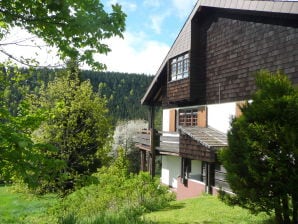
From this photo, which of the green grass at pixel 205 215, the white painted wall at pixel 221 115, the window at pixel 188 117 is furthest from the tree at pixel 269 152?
the window at pixel 188 117

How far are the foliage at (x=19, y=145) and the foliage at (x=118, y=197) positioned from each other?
239 inches

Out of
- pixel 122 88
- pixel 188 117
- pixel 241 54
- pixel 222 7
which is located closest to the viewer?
pixel 241 54

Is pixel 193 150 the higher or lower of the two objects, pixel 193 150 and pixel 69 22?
the lower

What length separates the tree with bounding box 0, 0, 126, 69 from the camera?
16.0 ft

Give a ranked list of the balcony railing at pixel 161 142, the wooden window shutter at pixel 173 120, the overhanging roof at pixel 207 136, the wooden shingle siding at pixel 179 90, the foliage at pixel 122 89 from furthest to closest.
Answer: the foliage at pixel 122 89
the wooden window shutter at pixel 173 120
the balcony railing at pixel 161 142
the wooden shingle siding at pixel 179 90
the overhanging roof at pixel 207 136

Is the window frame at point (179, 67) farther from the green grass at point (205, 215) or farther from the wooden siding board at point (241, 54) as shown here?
the green grass at point (205, 215)

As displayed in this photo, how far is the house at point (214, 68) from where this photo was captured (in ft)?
46.4

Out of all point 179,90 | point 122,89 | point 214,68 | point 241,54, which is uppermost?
point 122,89

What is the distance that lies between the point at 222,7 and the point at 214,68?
127 inches

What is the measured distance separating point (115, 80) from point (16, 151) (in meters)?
140

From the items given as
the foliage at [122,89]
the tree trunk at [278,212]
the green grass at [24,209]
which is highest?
the foliage at [122,89]

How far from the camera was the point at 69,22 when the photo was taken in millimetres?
5031

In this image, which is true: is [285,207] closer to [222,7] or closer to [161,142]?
[222,7]

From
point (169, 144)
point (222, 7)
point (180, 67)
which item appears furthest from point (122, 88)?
point (222, 7)
